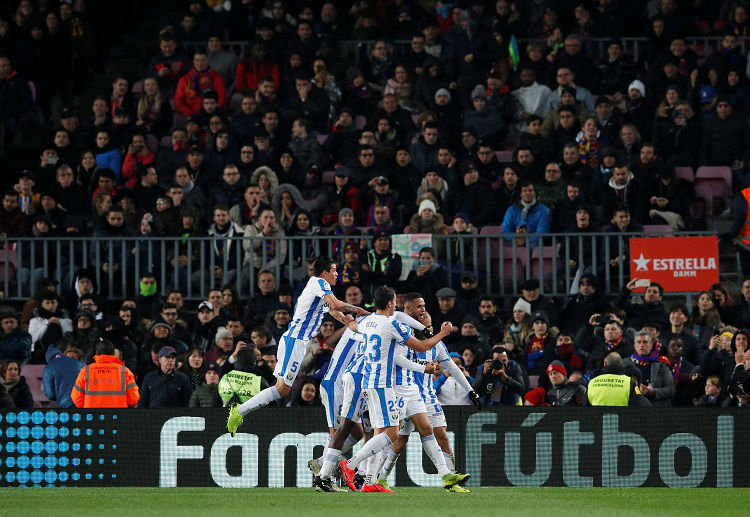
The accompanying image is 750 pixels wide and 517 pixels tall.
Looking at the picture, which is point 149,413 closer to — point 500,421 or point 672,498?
point 500,421

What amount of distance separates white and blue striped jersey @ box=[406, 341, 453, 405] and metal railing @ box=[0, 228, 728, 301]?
482cm

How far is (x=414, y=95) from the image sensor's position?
23.6 metres

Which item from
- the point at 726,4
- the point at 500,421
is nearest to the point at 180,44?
the point at 726,4

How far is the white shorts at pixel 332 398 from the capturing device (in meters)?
15.1

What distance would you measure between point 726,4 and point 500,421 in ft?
37.6

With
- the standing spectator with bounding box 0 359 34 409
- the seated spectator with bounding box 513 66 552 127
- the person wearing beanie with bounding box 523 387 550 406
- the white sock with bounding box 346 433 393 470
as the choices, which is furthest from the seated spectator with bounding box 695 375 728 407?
the standing spectator with bounding box 0 359 34 409

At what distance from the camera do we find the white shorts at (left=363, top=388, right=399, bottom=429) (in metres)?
14.1

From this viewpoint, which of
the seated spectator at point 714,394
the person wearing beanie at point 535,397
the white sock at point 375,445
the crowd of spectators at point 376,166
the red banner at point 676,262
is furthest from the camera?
the red banner at point 676,262

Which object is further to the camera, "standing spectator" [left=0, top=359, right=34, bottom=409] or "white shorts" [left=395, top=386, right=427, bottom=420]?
"standing spectator" [left=0, top=359, right=34, bottom=409]

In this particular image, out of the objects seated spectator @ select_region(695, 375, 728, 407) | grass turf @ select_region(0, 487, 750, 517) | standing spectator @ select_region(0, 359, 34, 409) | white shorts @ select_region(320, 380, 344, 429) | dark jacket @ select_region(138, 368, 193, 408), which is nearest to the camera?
grass turf @ select_region(0, 487, 750, 517)

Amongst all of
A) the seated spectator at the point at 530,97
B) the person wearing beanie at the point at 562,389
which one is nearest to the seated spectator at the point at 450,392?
the person wearing beanie at the point at 562,389

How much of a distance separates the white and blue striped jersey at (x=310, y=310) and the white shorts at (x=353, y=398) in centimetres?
76

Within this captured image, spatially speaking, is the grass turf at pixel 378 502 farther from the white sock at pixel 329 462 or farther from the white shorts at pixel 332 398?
the white shorts at pixel 332 398

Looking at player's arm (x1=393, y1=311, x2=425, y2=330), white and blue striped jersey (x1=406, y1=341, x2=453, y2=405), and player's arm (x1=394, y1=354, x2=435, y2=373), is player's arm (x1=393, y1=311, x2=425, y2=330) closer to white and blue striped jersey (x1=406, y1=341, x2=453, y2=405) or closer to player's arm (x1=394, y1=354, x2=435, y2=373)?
player's arm (x1=394, y1=354, x2=435, y2=373)
